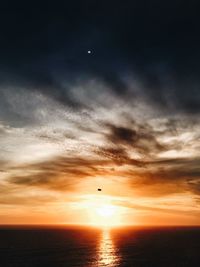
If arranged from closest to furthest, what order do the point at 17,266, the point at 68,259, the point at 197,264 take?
the point at 17,266, the point at 197,264, the point at 68,259

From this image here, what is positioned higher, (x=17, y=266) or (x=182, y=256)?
(x=182, y=256)

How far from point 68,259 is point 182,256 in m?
51.0

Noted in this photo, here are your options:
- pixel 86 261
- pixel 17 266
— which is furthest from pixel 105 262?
pixel 17 266

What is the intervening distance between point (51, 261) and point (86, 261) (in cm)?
1364

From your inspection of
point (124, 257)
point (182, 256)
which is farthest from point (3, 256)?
point (182, 256)

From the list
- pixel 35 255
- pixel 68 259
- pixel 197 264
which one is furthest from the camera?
pixel 35 255

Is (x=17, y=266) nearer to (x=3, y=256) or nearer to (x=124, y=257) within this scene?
(x=3, y=256)

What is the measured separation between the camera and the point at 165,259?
122 meters

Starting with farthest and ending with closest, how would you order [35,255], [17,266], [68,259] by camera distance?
[35,255]
[68,259]
[17,266]

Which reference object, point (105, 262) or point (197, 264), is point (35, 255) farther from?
point (197, 264)

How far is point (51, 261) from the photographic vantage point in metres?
113

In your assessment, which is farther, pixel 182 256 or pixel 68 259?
pixel 182 256

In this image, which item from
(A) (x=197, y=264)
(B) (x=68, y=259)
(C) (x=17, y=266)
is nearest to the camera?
(C) (x=17, y=266)

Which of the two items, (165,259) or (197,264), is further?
(165,259)
